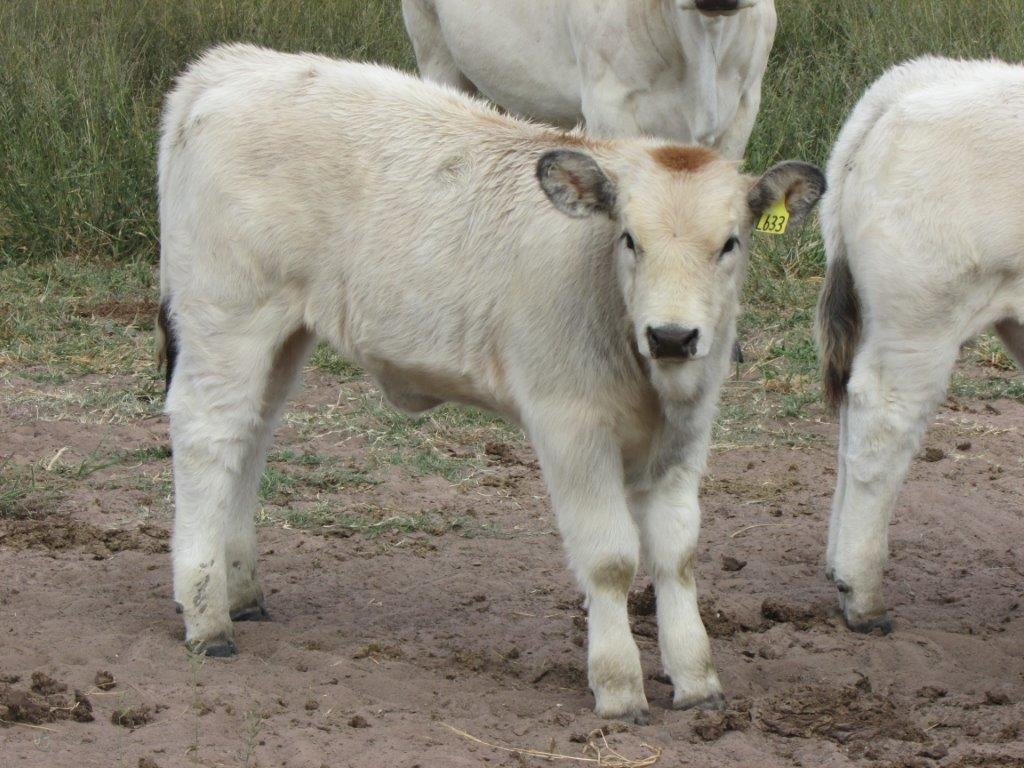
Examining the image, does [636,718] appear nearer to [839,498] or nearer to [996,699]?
[996,699]

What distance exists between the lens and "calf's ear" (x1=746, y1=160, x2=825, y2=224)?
454 cm

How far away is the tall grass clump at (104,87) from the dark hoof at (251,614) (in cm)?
567

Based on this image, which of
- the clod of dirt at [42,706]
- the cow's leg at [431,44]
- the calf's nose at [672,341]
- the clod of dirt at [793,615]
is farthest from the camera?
the cow's leg at [431,44]

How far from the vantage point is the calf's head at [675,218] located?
13.9 ft

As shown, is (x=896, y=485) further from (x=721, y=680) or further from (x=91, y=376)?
(x=91, y=376)

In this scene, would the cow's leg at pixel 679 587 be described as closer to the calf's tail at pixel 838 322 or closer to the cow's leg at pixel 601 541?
the cow's leg at pixel 601 541

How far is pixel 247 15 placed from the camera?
12.2 metres

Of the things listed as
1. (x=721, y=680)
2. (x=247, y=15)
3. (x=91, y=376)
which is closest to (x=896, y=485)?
(x=721, y=680)

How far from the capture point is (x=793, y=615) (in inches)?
218

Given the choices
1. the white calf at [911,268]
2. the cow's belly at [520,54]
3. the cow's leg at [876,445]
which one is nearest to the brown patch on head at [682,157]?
the white calf at [911,268]

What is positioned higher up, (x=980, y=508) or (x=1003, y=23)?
(x=1003, y=23)

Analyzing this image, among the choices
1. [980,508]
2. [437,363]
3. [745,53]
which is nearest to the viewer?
[437,363]

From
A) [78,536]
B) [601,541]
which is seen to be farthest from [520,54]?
[601,541]

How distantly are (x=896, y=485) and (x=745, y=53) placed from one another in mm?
3610
